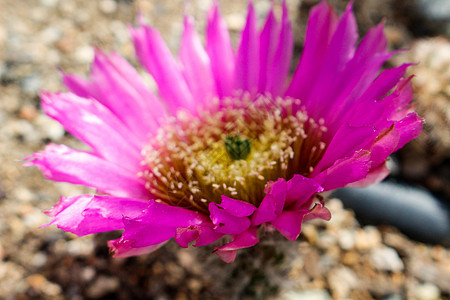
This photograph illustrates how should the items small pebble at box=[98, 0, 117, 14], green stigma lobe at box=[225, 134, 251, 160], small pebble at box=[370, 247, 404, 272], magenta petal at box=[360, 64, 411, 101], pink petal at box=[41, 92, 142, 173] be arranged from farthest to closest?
small pebble at box=[98, 0, 117, 14], small pebble at box=[370, 247, 404, 272], green stigma lobe at box=[225, 134, 251, 160], pink petal at box=[41, 92, 142, 173], magenta petal at box=[360, 64, 411, 101]

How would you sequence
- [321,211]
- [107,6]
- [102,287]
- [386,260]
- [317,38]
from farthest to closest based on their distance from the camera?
[107,6] → [386,260] → [102,287] → [317,38] → [321,211]

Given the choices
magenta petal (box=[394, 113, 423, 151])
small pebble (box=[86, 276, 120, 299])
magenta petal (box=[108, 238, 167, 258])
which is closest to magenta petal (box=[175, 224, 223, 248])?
magenta petal (box=[108, 238, 167, 258])

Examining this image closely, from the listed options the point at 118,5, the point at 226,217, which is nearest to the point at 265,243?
the point at 226,217

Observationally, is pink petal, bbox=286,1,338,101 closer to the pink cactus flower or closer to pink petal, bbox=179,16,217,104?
the pink cactus flower

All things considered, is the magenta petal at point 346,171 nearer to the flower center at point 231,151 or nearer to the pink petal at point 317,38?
the flower center at point 231,151

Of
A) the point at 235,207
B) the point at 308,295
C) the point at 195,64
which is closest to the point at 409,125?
the point at 235,207

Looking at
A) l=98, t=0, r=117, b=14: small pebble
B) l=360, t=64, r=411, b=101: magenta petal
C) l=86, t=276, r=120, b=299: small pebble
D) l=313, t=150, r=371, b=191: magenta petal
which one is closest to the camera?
l=313, t=150, r=371, b=191: magenta petal

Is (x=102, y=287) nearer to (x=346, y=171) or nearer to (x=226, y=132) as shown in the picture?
(x=226, y=132)
